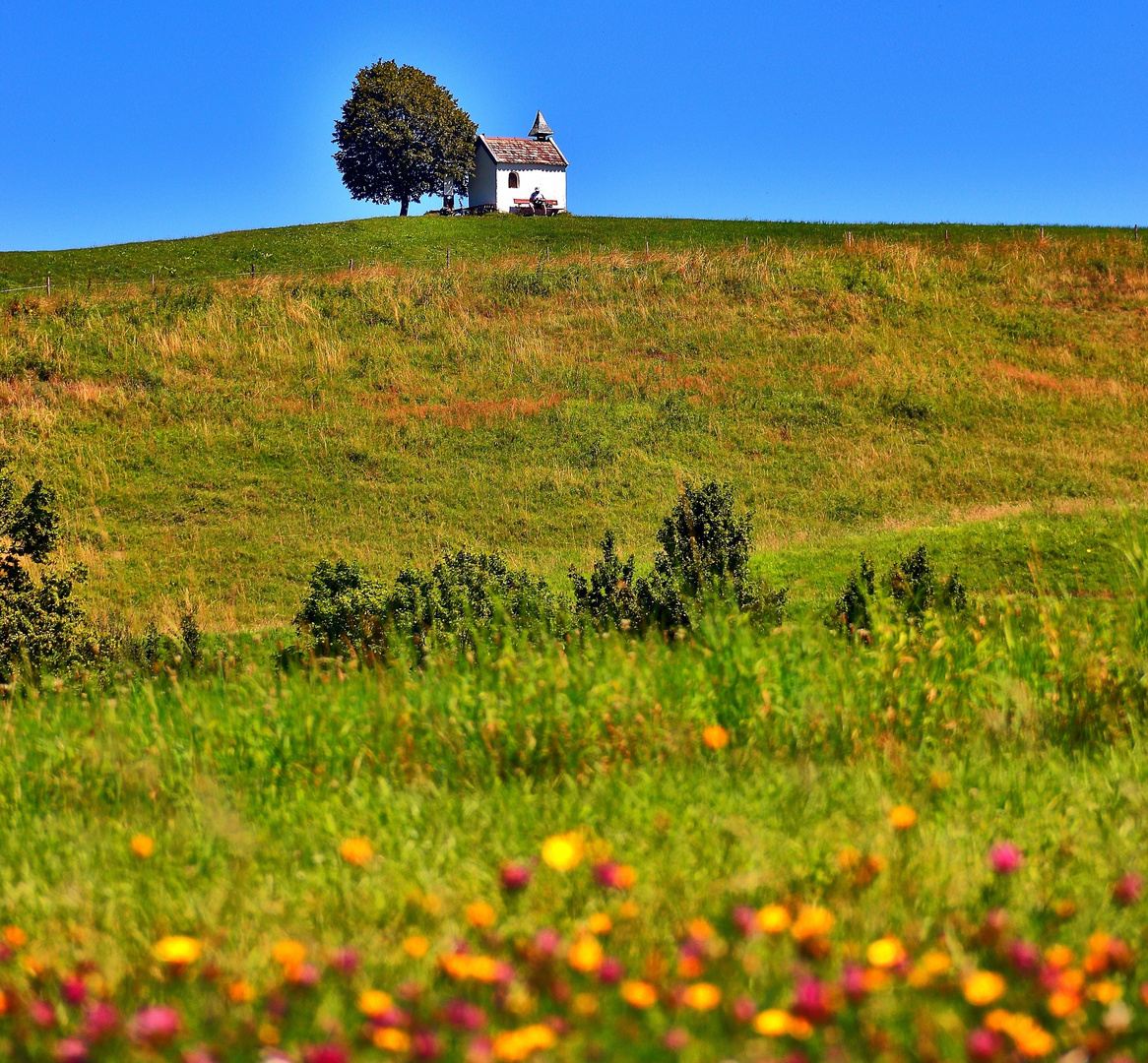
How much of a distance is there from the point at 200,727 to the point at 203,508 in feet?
61.4

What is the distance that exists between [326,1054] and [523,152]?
74225 mm

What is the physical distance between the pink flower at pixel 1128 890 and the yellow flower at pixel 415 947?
4.91 ft

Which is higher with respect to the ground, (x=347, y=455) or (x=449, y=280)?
(x=449, y=280)

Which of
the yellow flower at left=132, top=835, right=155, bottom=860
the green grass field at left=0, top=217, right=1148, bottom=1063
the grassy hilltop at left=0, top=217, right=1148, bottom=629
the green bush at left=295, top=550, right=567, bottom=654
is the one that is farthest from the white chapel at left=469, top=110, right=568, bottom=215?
the yellow flower at left=132, top=835, right=155, bottom=860

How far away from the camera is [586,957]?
189 cm

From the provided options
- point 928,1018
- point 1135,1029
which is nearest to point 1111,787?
point 1135,1029

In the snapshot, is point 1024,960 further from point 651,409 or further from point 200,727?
point 651,409

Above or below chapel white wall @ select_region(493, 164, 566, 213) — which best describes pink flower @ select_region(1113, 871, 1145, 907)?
below

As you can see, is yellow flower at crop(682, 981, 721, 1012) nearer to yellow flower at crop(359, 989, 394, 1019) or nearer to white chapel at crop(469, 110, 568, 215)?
yellow flower at crop(359, 989, 394, 1019)

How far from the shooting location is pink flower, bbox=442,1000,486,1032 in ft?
5.73

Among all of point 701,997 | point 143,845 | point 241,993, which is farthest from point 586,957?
point 143,845

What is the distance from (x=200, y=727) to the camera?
158 inches

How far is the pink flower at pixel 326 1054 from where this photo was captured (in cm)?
157

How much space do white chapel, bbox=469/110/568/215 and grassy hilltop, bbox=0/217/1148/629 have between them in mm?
35092
